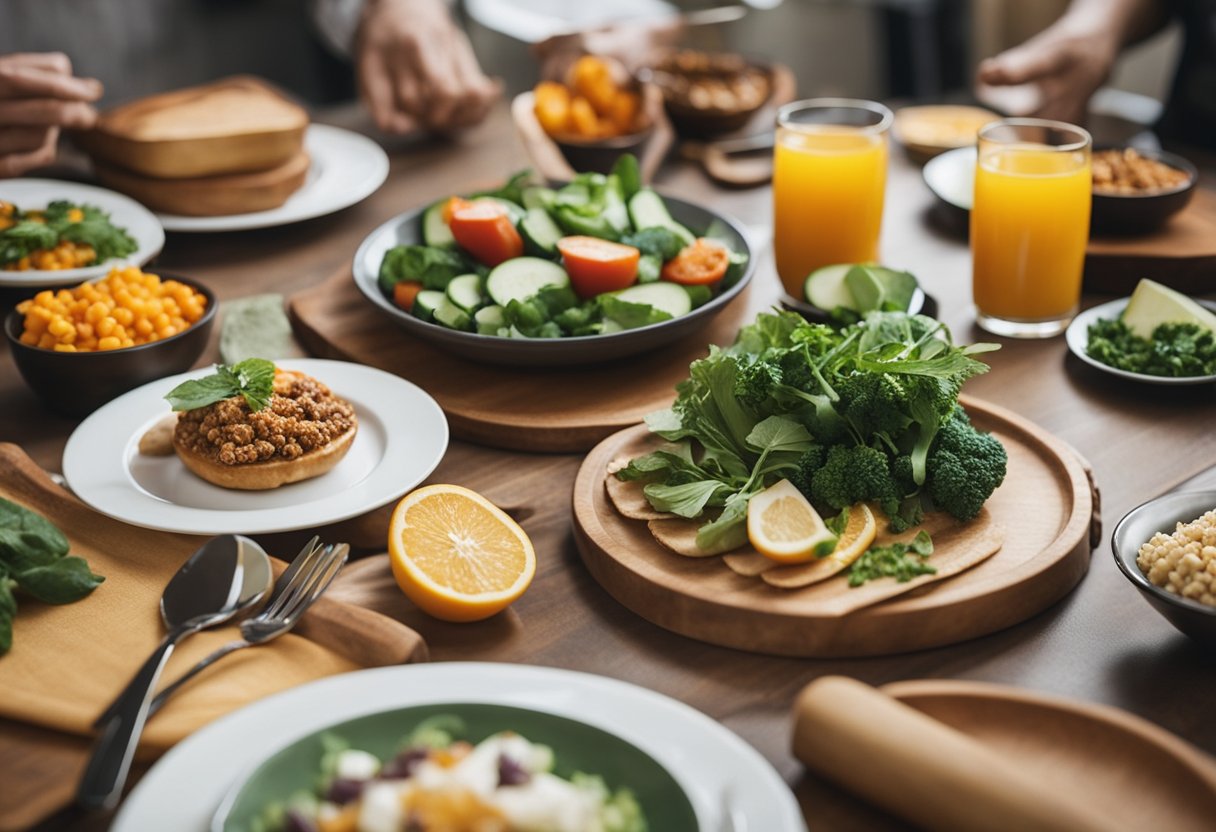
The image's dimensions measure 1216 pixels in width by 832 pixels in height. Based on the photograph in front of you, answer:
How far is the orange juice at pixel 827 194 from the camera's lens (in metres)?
2.14

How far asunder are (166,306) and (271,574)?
0.69 meters

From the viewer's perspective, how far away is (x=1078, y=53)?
2.77 meters

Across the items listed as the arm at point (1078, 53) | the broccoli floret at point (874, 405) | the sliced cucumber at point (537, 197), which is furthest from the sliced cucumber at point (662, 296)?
the arm at point (1078, 53)

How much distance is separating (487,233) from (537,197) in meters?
0.20

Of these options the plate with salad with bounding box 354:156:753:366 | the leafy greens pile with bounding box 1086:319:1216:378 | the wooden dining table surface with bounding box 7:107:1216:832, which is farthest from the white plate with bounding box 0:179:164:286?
the leafy greens pile with bounding box 1086:319:1216:378

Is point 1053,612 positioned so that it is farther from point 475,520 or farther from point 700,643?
point 475,520

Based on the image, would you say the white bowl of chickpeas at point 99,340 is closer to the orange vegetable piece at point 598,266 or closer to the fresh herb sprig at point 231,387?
the fresh herb sprig at point 231,387

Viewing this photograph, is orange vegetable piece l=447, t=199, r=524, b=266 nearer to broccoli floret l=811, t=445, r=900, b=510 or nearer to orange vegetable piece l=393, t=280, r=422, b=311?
orange vegetable piece l=393, t=280, r=422, b=311

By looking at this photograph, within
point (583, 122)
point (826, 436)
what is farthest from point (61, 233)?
point (826, 436)

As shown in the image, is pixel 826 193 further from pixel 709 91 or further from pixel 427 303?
pixel 709 91

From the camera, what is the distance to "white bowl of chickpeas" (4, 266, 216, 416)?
5.73ft

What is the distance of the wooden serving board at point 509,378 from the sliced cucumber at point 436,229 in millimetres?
171

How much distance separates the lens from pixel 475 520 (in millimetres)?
1426

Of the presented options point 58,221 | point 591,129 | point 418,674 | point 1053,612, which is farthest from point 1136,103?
point 418,674
